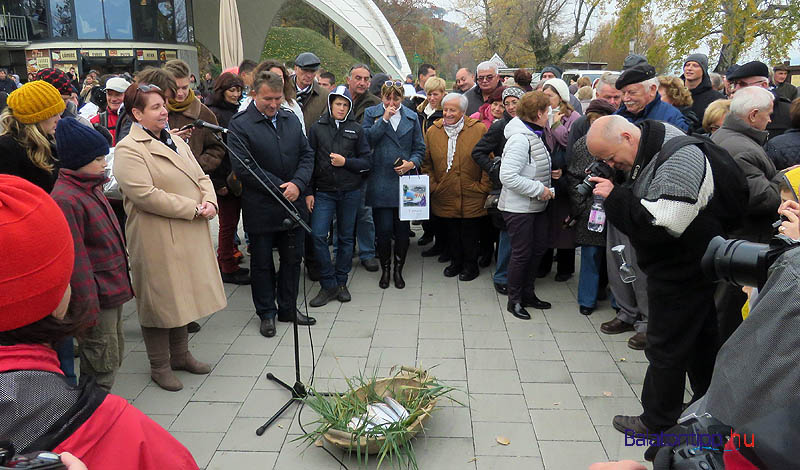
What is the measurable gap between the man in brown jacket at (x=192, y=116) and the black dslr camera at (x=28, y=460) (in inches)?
174

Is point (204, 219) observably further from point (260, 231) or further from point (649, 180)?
point (649, 180)

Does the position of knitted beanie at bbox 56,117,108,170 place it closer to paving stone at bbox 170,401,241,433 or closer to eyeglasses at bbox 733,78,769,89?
paving stone at bbox 170,401,241,433

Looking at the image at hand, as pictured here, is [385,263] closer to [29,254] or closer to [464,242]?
[464,242]

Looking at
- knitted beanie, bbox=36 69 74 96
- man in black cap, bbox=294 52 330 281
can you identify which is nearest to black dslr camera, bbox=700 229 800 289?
man in black cap, bbox=294 52 330 281

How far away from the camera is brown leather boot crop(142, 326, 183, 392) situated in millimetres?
4098

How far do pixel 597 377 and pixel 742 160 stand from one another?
174 centimetres

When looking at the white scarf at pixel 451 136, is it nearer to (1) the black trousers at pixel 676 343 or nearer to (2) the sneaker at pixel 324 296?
(2) the sneaker at pixel 324 296

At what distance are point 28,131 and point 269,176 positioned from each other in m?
1.68

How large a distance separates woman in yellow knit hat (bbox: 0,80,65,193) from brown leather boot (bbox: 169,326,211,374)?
134 centimetres

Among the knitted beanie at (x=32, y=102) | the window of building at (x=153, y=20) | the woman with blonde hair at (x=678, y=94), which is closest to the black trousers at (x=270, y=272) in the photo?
the knitted beanie at (x=32, y=102)

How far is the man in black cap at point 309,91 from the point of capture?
258 inches

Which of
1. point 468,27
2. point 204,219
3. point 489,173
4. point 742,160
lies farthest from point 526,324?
point 468,27

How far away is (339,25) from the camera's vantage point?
2917 centimetres

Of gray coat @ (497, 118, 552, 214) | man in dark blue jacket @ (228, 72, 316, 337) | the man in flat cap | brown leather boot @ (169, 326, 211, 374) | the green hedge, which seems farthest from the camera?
the green hedge
